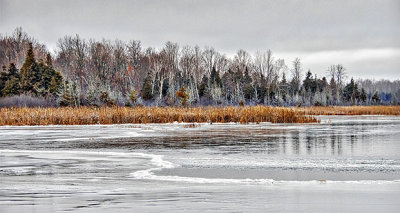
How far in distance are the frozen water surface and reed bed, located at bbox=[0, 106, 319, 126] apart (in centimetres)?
1480

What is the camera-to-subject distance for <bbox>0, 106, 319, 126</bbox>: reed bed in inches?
1240

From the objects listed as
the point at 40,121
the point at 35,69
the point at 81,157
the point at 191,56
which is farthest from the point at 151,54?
the point at 81,157

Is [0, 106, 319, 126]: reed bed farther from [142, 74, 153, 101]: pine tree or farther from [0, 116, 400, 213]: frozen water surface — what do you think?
[142, 74, 153, 101]: pine tree

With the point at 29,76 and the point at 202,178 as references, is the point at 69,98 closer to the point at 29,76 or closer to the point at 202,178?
the point at 29,76

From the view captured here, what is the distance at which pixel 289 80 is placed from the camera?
10719 cm

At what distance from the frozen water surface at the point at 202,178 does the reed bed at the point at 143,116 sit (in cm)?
1480

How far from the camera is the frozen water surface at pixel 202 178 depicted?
7.61 m

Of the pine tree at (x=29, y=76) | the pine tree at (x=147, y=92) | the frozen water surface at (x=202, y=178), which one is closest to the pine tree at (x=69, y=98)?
the pine tree at (x=29, y=76)

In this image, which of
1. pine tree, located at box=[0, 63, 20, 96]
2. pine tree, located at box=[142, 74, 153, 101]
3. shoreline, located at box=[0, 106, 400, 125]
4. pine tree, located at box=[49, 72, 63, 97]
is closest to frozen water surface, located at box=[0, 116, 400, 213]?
shoreline, located at box=[0, 106, 400, 125]

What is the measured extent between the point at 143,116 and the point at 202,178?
75.9 feet

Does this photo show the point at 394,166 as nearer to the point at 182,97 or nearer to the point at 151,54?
the point at 182,97

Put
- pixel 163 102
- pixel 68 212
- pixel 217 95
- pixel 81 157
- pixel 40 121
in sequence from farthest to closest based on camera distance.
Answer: pixel 217 95
pixel 163 102
pixel 40 121
pixel 81 157
pixel 68 212

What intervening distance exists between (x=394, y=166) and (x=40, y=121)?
79.9ft

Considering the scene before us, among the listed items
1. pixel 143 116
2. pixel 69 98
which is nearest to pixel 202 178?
pixel 143 116
